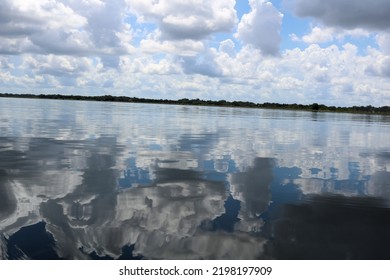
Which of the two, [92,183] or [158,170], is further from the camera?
[158,170]

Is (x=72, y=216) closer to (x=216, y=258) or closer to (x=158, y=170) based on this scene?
(x=216, y=258)

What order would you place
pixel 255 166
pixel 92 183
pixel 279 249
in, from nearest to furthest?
1. pixel 279 249
2. pixel 92 183
3. pixel 255 166

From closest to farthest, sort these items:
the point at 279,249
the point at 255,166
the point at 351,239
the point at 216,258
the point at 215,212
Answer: the point at 216,258, the point at 279,249, the point at 351,239, the point at 215,212, the point at 255,166

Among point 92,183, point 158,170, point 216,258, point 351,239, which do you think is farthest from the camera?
point 158,170

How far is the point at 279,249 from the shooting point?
1048 cm

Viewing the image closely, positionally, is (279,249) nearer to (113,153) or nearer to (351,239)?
(351,239)

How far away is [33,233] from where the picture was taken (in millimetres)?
11023

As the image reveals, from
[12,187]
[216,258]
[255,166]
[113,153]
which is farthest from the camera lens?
[113,153]

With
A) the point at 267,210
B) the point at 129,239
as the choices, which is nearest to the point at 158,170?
the point at 267,210

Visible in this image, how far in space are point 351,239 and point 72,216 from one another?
8.86m

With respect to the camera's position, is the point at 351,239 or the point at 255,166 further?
the point at 255,166

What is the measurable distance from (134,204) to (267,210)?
4.94 meters

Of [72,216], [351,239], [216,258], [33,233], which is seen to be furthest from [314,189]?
[33,233]

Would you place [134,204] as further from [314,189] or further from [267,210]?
[314,189]
